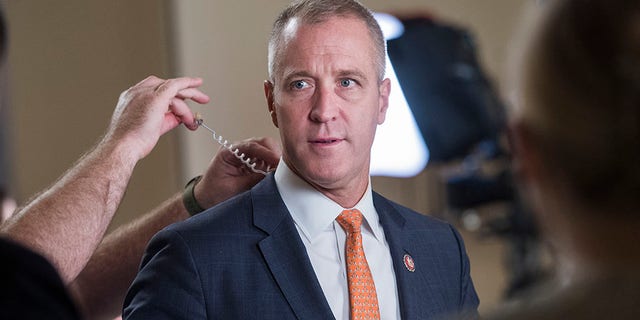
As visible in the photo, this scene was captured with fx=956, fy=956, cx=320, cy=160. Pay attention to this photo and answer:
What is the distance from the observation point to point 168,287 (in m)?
1.85

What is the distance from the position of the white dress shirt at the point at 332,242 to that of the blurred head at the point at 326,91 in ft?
0.11

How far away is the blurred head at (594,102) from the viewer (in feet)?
3.18

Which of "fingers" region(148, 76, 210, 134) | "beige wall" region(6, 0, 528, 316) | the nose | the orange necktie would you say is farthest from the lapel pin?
"beige wall" region(6, 0, 528, 316)

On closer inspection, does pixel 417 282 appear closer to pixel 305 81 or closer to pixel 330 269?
pixel 330 269

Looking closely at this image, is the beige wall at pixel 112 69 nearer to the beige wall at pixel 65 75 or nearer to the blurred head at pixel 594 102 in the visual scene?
the beige wall at pixel 65 75

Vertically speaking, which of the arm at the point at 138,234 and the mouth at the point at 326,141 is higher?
the mouth at the point at 326,141

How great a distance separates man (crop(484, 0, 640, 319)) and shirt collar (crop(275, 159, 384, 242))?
3.36ft

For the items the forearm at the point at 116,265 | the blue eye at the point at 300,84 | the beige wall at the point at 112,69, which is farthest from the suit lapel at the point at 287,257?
the beige wall at the point at 112,69

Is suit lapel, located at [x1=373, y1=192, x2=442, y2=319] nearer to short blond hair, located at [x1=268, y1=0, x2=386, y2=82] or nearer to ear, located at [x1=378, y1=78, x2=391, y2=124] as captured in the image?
ear, located at [x1=378, y1=78, x2=391, y2=124]

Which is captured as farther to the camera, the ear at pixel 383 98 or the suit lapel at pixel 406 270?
the ear at pixel 383 98

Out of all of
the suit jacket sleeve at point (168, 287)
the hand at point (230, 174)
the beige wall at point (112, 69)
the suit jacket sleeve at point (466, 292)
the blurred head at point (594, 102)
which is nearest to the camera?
the blurred head at point (594, 102)

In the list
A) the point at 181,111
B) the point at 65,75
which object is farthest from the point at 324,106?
the point at 65,75

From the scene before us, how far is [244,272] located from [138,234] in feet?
2.10

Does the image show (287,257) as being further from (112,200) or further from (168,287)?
(112,200)
